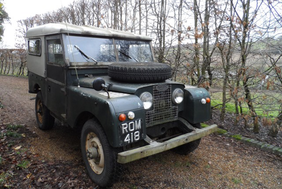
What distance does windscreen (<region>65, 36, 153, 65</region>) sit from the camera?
3.75 metres

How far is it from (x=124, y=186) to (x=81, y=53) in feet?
7.45

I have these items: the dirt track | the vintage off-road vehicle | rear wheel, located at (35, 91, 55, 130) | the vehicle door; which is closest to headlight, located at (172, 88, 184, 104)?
the vintage off-road vehicle

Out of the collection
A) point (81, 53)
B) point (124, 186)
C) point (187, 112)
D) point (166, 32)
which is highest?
point (166, 32)

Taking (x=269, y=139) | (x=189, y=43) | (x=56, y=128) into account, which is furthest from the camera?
(x=189, y=43)

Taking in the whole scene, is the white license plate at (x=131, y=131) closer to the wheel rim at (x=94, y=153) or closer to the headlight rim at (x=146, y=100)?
the headlight rim at (x=146, y=100)

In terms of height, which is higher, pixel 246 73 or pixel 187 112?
pixel 246 73

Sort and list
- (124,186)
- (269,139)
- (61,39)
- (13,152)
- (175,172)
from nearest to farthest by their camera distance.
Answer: (124,186), (175,172), (61,39), (13,152), (269,139)

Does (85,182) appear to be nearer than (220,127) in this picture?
Yes

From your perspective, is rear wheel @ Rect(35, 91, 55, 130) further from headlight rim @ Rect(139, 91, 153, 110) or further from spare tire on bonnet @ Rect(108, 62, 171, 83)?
headlight rim @ Rect(139, 91, 153, 110)

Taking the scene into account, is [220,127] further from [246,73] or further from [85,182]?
[85,182]

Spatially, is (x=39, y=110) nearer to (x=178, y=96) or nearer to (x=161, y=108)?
(x=161, y=108)

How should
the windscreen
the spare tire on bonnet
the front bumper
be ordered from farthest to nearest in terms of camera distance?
1. the windscreen
2. the spare tire on bonnet
3. the front bumper

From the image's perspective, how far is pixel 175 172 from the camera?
344cm

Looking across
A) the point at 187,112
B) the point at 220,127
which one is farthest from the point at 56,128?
the point at 220,127
